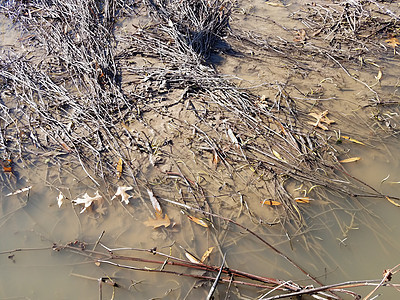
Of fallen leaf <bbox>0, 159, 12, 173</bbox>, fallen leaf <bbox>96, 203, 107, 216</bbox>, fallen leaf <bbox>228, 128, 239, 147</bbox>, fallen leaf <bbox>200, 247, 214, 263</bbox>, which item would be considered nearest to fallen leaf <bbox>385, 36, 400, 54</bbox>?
fallen leaf <bbox>228, 128, 239, 147</bbox>

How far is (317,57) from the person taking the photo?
14.9ft

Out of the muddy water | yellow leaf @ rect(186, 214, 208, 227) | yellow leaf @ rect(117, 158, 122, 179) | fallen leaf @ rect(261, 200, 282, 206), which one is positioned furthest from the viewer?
yellow leaf @ rect(117, 158, 122, 179)

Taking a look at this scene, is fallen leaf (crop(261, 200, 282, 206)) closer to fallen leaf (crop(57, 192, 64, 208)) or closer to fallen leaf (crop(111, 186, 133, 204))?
fallen leaf (crop(111, 186, 133, 204))

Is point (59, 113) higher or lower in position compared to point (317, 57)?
lower

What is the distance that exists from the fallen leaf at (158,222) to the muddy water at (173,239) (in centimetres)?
5

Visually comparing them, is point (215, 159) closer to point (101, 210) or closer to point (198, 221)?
point (198, 221)

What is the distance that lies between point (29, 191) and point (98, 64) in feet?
6.21

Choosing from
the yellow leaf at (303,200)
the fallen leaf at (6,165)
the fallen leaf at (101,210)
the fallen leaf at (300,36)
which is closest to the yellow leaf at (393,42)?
the fallen leaf at (300,36)

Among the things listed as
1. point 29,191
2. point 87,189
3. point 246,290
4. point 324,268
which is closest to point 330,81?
point 324,268

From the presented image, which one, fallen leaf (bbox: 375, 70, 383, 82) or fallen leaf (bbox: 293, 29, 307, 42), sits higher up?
fallen leaf (bbox: 293, 29, 307, 42)

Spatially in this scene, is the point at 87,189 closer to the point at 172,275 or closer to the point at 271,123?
the point at 172,275

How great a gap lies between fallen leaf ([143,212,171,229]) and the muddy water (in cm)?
5

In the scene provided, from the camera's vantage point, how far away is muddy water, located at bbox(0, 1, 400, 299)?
2629 mm

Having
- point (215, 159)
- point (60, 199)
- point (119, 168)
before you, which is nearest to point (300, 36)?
point (215, 159)
